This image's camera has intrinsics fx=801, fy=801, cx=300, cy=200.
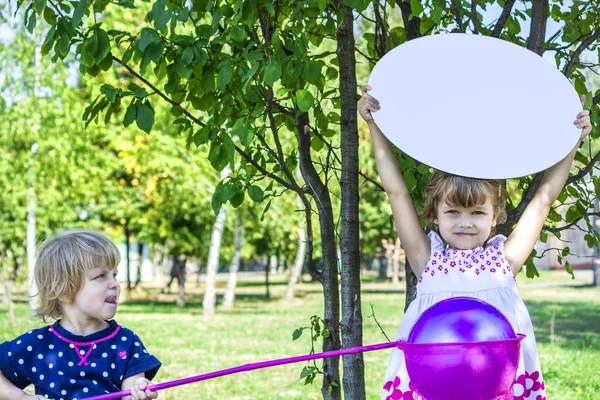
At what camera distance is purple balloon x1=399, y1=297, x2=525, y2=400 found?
2082mm

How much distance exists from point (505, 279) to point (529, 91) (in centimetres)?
61

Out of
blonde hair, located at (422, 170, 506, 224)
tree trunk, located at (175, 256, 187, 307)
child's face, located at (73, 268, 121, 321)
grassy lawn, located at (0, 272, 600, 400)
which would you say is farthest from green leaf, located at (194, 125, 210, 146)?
tree trunk, located at (175, 256, 187, 307)

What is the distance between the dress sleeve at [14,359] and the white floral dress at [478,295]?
3.91 feet

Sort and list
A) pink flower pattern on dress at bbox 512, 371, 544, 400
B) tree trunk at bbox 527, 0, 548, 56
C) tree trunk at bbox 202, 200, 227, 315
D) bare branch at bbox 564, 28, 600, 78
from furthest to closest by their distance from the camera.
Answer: tree trunk at bbox 202, 200, 227, 315 → bare branch at bbox 564, 28, 600, 78 → tree trunk at bbox 527, 0, 548, 56 → pink flower pattern on dress at bbox 512, 371, 544, 400

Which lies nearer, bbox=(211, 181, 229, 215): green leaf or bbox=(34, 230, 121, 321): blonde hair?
bbox=(34, 230, 121, 321): blonde hair

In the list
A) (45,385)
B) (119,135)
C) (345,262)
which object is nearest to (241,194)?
(345,262)

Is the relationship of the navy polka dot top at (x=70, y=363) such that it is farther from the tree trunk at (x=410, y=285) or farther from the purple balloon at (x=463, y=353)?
the tree trunk at (x=410, y=285)

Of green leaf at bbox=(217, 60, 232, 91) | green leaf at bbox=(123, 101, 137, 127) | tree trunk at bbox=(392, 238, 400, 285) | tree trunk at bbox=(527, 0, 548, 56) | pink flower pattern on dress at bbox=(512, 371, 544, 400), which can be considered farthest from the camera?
tree trunk at bbox=(392, 238, 400, 285)

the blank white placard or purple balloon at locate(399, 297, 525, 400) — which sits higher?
the blank white placard

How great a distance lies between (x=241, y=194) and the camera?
3076mm

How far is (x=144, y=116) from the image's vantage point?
2900 millimetres

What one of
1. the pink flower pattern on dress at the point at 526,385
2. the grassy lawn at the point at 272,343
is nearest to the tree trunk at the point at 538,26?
the pink flower pattern on dress at the point at 526,385

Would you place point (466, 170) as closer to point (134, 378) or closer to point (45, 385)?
point (134, 378)

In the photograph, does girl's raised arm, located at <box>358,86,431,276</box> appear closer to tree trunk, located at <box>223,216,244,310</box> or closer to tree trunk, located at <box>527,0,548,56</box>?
tree trunk, located at <box>527,0,548,56</box>
